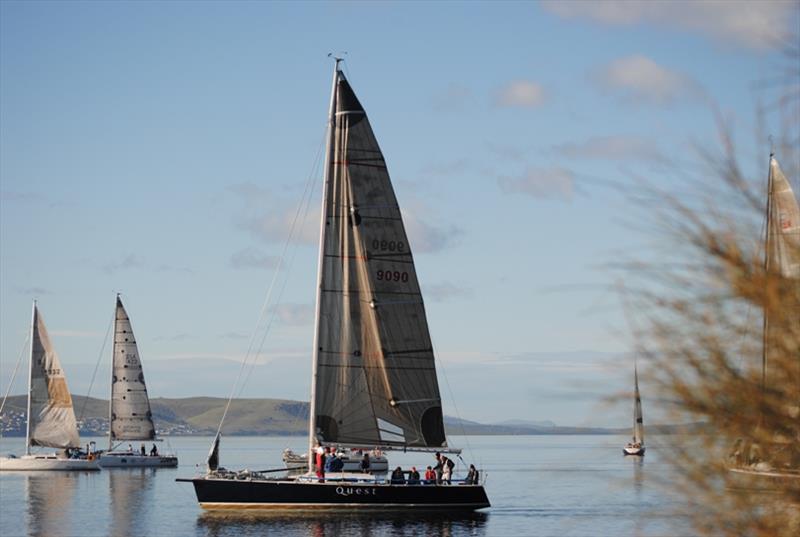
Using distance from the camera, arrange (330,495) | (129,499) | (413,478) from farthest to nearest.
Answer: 1. (129,499)
2. (413,478)
3. (330,495)

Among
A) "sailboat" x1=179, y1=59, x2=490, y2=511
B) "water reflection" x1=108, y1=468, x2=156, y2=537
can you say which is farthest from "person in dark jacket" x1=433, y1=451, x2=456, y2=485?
"water reflection" x1=108, y1=468, x2=156, y2=537

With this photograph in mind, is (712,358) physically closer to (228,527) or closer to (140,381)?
(228,527)

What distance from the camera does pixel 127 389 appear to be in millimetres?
101750

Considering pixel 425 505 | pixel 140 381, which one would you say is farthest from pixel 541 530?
pixel 140 381

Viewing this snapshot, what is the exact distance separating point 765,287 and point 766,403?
0.74 metres

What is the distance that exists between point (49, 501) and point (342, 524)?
2686cm

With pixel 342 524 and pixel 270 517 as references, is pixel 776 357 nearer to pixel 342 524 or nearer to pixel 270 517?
pixel 342 524

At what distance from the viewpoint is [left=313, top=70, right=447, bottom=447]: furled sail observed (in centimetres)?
5103

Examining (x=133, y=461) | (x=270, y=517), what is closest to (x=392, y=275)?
(x=270, y=517)

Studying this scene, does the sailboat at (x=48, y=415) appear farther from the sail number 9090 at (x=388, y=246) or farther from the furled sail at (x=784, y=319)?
the furled sail at (x=784, y=319)

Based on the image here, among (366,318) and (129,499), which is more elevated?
(366,318)

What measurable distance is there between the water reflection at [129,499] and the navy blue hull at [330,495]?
14.3 ft

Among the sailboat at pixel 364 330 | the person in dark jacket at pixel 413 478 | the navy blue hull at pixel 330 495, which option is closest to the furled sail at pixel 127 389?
the sailboat at pixel 364 330

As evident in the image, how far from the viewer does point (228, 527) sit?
4997 cm
